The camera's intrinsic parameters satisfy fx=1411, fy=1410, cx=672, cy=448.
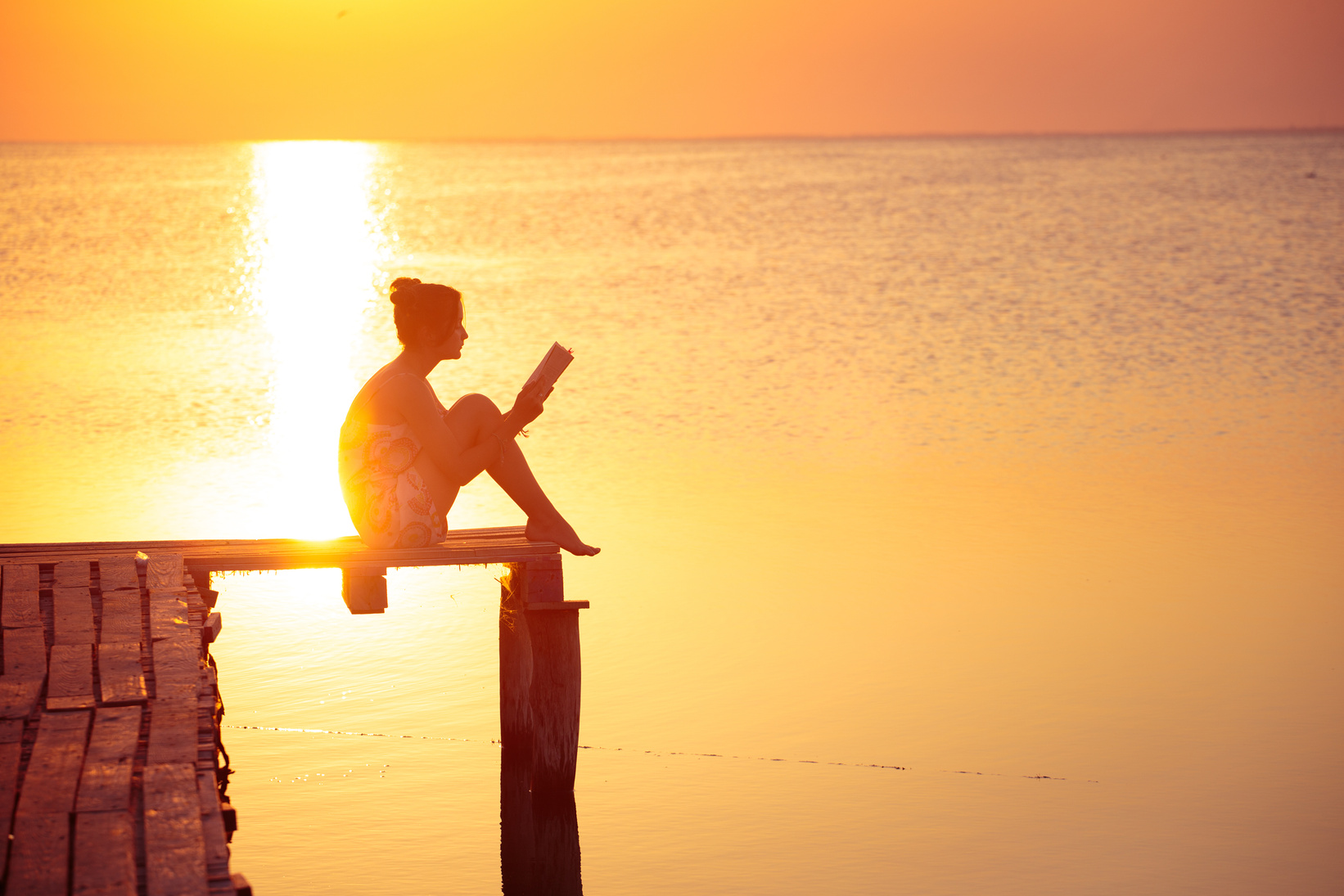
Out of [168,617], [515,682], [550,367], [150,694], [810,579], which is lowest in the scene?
[150,694]

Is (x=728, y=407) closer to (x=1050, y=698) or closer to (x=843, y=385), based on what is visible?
(x=843, y=385)

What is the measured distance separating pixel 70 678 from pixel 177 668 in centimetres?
37

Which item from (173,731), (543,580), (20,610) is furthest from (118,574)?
(543,580)

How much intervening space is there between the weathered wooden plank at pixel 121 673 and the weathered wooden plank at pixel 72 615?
0.56 feet

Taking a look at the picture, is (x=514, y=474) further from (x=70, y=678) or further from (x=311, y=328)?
(x=311, y=328)

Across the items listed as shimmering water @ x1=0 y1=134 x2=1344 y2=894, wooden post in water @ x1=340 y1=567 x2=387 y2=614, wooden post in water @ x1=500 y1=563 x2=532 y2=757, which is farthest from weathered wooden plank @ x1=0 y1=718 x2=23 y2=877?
wooden post in water @ x1=500 y1=563 x2=532 y2=757

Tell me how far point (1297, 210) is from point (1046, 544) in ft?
160

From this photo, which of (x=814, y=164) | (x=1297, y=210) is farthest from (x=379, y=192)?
(x=1297, y=210)

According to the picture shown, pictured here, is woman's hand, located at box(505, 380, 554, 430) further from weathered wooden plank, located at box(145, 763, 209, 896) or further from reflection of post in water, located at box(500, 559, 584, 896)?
weathered wooden plank, located at box(145, 763, 209, 896)

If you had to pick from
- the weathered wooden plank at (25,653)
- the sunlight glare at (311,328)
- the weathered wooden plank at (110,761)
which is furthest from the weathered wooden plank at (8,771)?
the sunlight glare at (311,328)

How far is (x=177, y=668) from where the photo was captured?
5.21 metres

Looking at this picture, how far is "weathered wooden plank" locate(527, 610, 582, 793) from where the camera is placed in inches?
263

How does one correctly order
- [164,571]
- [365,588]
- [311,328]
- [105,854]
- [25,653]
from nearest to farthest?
[105,854] → [25,653] → [164,571] → [365,588] → [311,328]

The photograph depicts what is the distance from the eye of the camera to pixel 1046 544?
11312 millimetres
